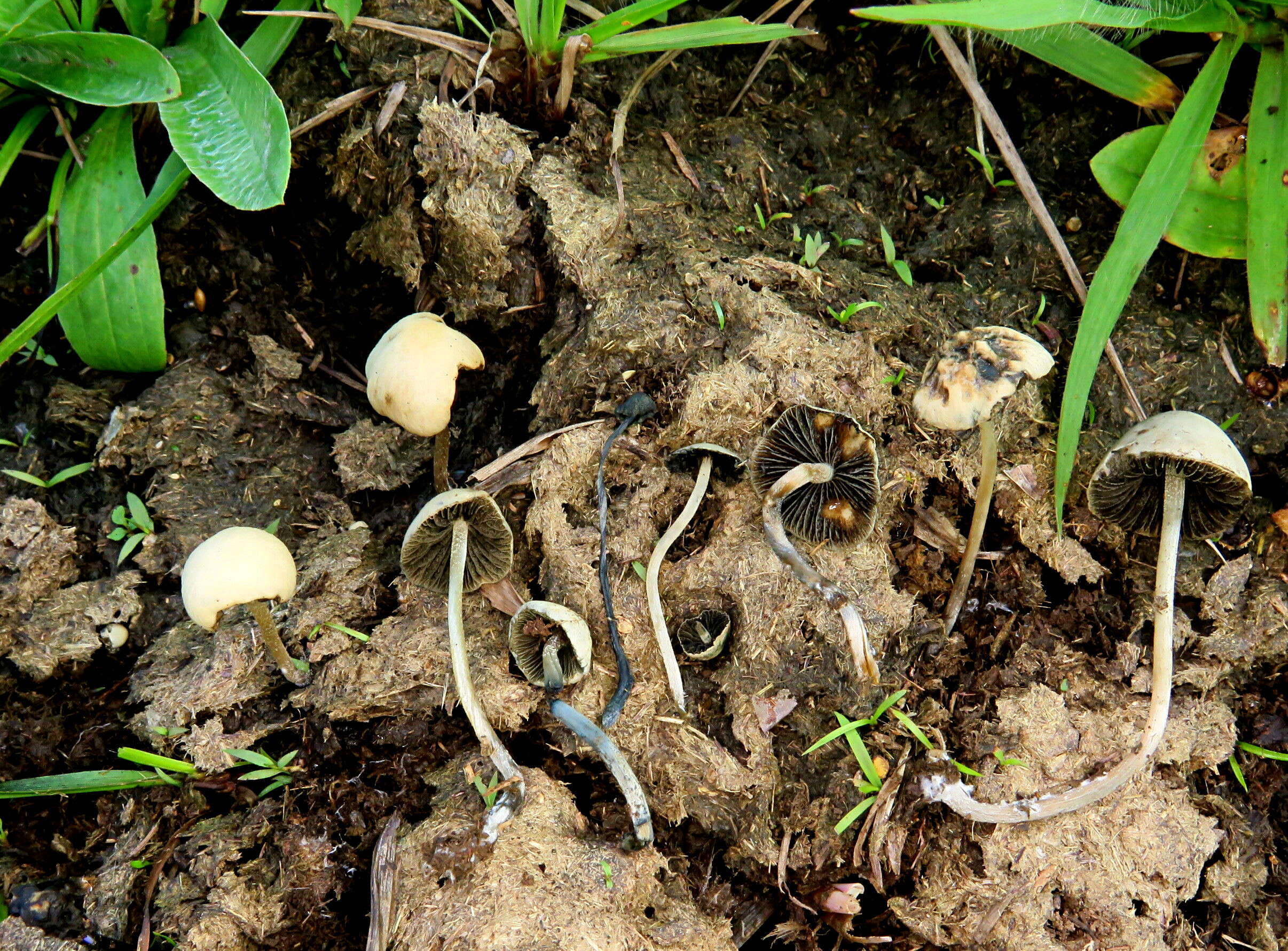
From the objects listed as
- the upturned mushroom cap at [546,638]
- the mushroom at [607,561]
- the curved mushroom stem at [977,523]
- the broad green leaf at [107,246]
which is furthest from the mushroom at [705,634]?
the broad green leaf at [107,246]

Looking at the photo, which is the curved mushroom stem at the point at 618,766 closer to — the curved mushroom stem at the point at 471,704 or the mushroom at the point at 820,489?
the curved mushroom stem at the point at 471,704

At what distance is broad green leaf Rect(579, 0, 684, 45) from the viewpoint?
2520 mm

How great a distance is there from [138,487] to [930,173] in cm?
298

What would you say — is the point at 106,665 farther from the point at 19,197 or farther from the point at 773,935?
the point at 773,935

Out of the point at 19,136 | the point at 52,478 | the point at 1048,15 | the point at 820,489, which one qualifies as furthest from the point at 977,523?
the point at 19,136

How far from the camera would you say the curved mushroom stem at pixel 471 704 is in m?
2.37

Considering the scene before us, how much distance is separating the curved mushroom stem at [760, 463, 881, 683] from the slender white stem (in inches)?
36.6

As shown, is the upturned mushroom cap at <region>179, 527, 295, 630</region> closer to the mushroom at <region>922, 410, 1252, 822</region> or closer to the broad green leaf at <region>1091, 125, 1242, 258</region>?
the mushroom at <region>922, 410, 1252, 822</region>

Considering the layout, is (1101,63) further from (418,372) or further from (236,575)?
(236,575)

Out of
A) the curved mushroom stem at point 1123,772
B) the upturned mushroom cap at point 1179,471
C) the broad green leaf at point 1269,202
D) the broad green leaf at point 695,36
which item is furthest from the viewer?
the broad green leaf at point 695,36

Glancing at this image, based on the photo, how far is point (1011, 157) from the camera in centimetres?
286

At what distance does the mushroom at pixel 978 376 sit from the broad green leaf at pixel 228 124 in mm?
1952

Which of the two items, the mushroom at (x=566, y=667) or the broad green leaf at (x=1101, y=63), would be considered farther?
the broad green leaf at (x=1101, y=63)

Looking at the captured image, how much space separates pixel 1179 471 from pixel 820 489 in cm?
100
